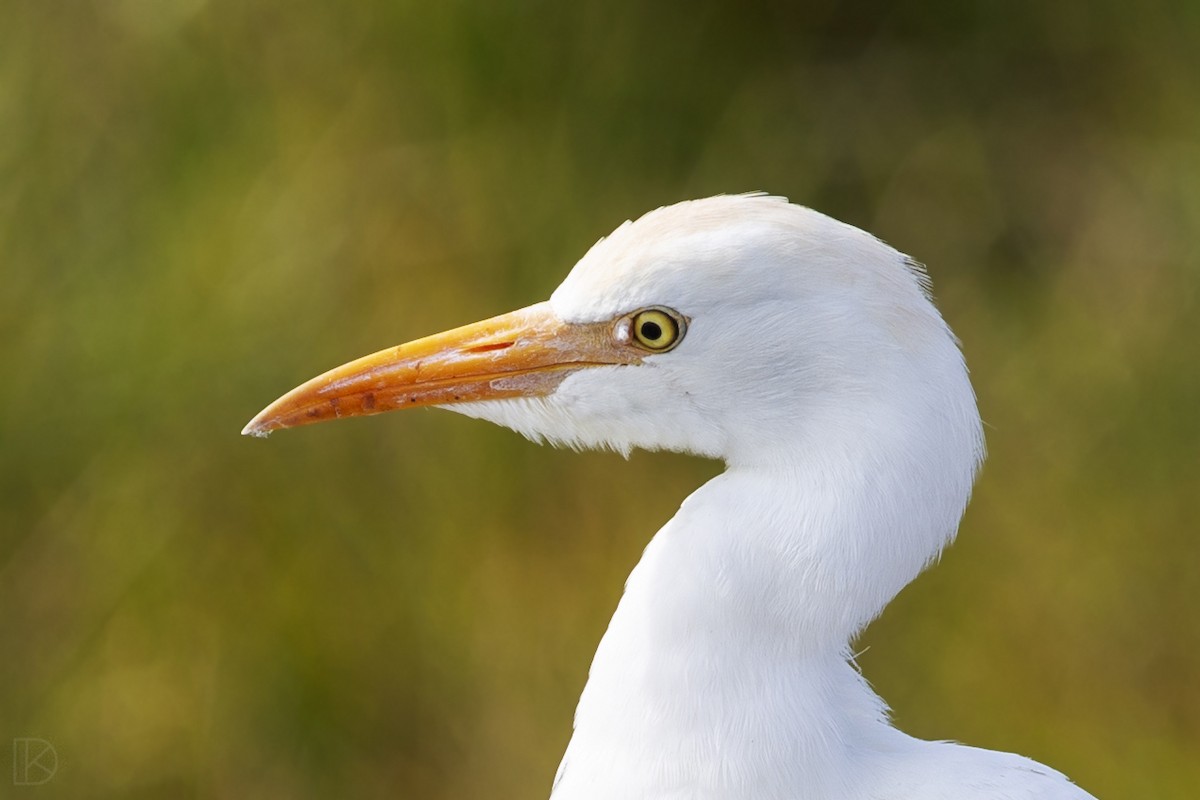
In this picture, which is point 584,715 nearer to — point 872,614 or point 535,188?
point 872,614

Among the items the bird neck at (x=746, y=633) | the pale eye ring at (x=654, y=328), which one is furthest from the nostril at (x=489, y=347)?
the bird neck at (x=746, y=633)

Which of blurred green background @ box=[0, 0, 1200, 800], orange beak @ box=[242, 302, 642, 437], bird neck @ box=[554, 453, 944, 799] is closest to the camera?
bird neck @ box=[554, 453, 944, 799]

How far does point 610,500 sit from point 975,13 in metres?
1.49

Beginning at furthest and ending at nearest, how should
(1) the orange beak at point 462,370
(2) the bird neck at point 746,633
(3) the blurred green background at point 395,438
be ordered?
(3) the blurred green background at point 395,438, (1) the orange beak at point 462,370, (2) the bird neck at point 746,633

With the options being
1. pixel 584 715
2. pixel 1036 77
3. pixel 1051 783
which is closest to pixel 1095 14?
pixel 1036 77

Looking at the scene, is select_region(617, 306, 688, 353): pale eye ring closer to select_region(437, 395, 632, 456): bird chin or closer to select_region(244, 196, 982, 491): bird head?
select_region(244, 196, 982, 491): bird head

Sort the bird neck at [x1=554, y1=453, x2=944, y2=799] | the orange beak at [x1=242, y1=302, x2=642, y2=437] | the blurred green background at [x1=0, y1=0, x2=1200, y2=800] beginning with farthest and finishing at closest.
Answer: the blurred green background at [x1=0, y1=0, x2=1200, y2=800]
the orange beak at [x1=242, y1=302, x2=642, y2=437]
the bird neck at [x1=554, y1=453, x2=944, y2=799]

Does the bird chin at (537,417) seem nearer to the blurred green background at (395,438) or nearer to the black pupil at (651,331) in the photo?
the black pupil at (651,331)

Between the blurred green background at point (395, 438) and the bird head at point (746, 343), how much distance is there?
1.48 metres

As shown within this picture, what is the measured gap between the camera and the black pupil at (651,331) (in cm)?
128

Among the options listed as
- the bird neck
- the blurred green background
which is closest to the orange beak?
the bird neck

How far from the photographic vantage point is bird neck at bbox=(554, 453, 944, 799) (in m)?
1.21

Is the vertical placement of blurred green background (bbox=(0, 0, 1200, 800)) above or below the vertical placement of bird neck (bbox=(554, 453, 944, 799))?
above

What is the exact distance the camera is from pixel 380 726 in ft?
9.33
